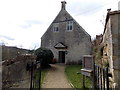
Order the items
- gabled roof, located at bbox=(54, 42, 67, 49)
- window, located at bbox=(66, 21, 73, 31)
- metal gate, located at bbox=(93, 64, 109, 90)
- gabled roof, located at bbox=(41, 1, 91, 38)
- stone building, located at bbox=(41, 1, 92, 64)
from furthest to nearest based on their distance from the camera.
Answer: gabled roof, located at bbox=(41, 1, 91, 38), window, located at bbox=(66, 21, 73, 31), gabled roof, located at bbox=(54, 42, 67, 49), stone building, located at bbox=(41, 1, 92, 64), metal gate, located at bbox=(93, 64, 109, 90)

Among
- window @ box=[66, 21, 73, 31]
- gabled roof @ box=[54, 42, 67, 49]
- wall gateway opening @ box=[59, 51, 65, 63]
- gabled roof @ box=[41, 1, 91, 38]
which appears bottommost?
wall gateway opening @ box=[59, 51, 65, 63]

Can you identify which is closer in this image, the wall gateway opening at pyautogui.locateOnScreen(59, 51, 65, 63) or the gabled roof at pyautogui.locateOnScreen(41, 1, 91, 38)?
the wall gateway opening at pyautogui.locateOnScreen(59, 51, 65, 63)

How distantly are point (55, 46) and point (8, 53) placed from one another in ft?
52.3

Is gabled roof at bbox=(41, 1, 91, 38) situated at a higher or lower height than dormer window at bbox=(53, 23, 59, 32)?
higher

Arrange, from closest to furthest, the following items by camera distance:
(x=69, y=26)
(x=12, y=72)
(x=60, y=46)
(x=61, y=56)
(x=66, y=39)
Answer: (x=12, y=72) < (x=60, y=46) < (x=66, y=39) < (x=69, y=26) < (x=61, y=56)

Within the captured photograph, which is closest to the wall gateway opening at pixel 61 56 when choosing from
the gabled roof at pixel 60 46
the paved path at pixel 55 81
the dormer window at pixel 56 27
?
the gabled roof at pixel 60 46

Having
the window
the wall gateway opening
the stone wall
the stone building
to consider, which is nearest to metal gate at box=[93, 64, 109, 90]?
the stone wall

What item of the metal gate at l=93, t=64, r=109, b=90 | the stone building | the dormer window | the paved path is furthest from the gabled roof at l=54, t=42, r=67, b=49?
the metal gate at l=93, t=64, r=109, b=90

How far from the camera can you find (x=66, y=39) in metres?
20.6

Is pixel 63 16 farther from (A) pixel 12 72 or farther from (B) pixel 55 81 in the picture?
(A) pixel 12 72

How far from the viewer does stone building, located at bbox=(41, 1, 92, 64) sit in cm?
1920

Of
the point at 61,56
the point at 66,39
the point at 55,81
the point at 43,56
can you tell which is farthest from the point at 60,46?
the point at 55,81

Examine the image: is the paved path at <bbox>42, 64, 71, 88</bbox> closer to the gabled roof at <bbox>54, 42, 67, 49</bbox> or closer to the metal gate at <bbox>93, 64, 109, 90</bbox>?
the metal gate at <bbox>93, 64, 109, 90</bbox>

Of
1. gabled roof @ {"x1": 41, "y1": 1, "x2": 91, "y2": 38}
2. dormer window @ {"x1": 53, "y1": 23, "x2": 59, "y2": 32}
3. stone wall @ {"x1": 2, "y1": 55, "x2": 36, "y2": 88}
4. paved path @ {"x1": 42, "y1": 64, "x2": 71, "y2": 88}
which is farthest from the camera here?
dormer window @ {"x1": 53, "y1": 23, "x2": 59, "y2": 32}
